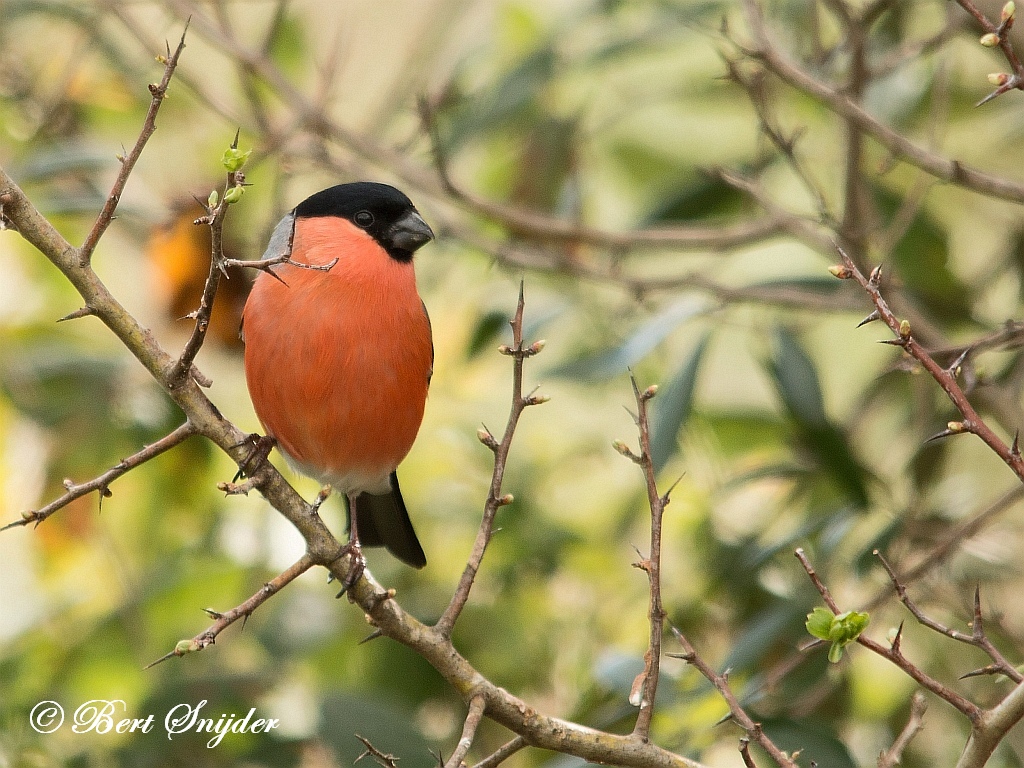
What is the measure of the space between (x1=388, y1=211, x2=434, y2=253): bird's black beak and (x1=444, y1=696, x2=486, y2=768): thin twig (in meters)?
1.55

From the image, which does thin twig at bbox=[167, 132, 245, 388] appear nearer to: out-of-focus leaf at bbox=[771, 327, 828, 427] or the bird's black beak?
the bird's black beak

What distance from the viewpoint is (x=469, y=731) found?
6.56 feet

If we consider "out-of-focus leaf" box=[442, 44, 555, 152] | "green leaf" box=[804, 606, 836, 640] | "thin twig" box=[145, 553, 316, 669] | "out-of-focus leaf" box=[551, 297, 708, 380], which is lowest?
"green leaf" box=[804, 606, 836, 640]

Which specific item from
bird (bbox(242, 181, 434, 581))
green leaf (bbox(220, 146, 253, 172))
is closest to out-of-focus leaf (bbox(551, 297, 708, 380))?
bird (bbox(242, 181, 434, 581))

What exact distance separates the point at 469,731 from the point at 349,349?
4.33 ft

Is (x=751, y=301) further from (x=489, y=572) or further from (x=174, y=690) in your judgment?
(x=174, y=690)

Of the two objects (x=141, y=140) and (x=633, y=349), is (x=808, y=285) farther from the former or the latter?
(x=141, y=140)

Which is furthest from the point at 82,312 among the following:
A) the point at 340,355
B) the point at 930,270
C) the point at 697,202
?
the point at 930,270

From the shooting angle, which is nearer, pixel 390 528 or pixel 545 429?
→ pixel 390 528

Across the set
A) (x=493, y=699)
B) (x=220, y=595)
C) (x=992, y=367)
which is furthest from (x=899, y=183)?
(x=493, y=699)

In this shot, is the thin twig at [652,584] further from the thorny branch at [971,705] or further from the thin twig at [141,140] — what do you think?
the thin twig at [141,140]

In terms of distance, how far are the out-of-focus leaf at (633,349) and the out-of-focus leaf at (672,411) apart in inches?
4.3

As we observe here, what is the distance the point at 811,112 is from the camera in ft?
15.2

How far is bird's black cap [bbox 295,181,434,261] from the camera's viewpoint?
3.40m
